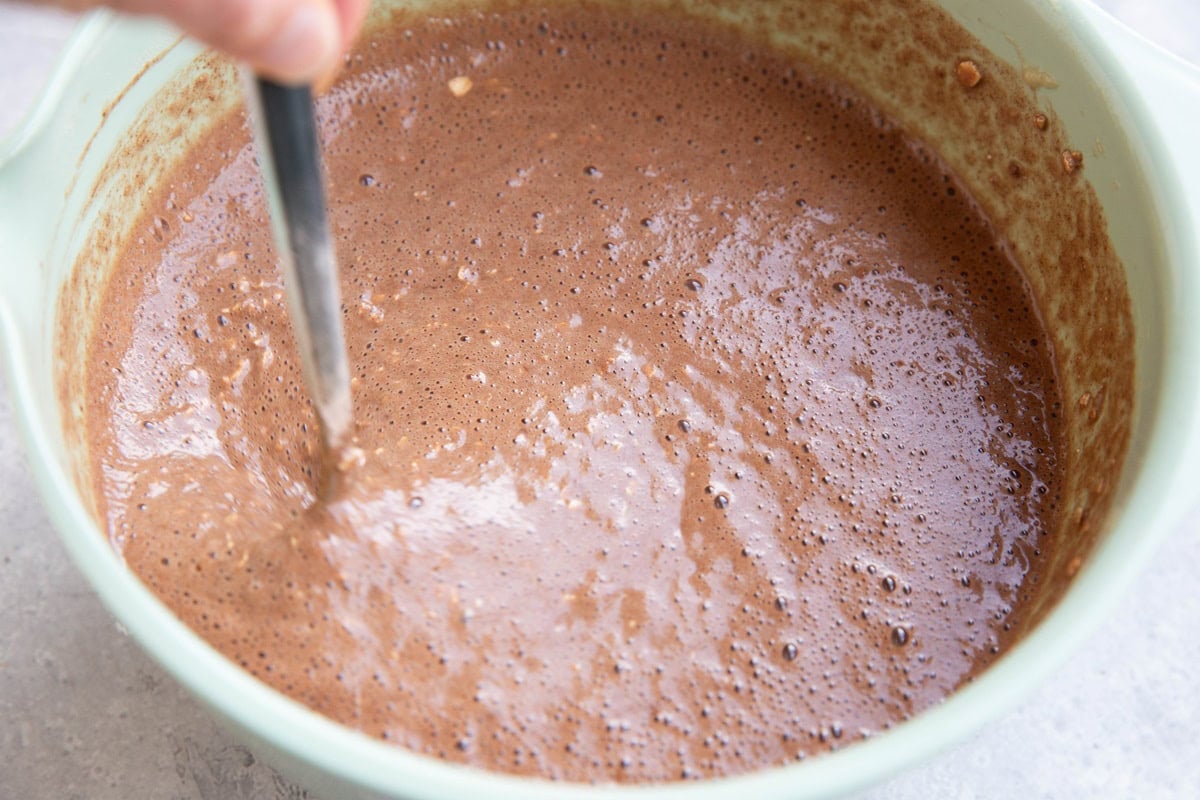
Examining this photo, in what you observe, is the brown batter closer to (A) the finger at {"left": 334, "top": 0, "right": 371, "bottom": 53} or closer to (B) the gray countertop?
(B) the gray countertop

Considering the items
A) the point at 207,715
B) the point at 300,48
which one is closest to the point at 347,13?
the point at 300,48

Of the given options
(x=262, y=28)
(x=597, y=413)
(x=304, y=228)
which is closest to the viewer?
(x=262, y=28)

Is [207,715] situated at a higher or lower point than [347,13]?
lower

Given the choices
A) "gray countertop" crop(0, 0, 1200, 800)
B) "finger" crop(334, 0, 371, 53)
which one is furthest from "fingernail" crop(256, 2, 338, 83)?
"gray countertop" crop(0, 0, 1200, 800)

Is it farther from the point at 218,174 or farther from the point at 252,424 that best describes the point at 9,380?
the point at 218,174

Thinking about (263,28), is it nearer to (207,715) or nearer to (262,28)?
(262,28)

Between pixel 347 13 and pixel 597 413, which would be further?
pixel 597 413
